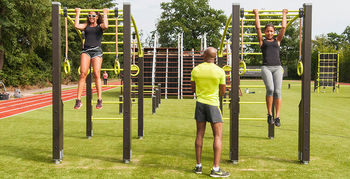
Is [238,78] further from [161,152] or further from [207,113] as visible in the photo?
[161,152]

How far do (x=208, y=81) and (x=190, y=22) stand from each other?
150 feet

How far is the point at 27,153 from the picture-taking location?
527cm

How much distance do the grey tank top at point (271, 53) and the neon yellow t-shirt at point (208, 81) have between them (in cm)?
158

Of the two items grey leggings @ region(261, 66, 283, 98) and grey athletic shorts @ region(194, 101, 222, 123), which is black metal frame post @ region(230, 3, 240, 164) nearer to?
grey leggings @ region(261, 66, 283, 98)

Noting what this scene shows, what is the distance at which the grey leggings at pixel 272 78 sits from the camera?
5035mm

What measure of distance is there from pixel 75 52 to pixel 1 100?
20852 mm

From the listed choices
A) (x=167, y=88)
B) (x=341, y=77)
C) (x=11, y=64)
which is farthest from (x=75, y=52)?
(x=341, y=77)

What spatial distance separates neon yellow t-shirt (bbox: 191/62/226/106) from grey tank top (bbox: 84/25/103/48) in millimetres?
2039

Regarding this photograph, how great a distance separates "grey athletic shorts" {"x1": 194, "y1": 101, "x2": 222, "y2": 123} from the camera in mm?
3918

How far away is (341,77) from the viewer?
43219 mm

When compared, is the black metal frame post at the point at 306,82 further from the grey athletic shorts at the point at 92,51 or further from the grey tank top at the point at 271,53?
the grey athletic shorts at the point at 92,51

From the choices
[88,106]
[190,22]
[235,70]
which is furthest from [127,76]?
[190,22]

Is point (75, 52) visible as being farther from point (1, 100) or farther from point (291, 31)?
point (291, 31)

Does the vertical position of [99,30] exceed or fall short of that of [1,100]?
it exceeds it
